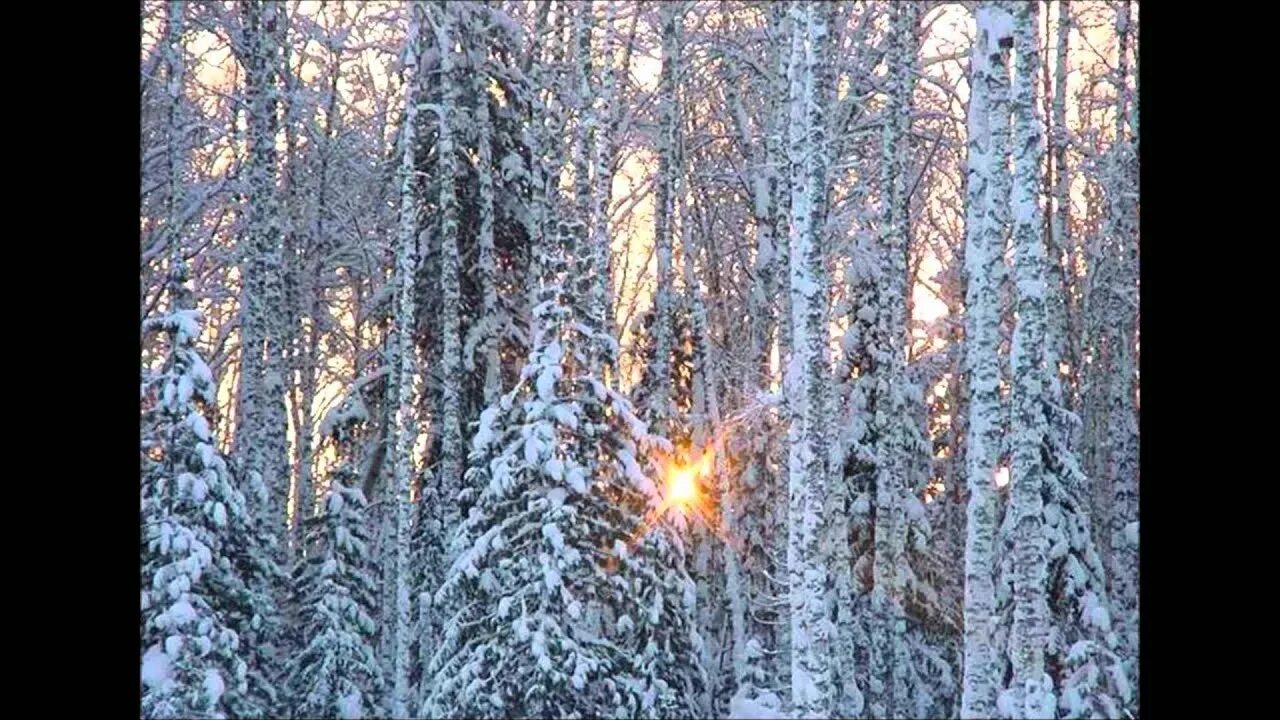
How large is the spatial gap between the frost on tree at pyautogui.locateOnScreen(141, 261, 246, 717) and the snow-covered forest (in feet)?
0.13

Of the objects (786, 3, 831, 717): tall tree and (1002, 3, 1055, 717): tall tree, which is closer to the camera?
(1002, 3, 1055, 717): tall tree

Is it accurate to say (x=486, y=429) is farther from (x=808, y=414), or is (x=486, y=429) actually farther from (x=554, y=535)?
(x=808, y=414)

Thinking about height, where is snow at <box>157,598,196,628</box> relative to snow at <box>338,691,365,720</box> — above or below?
above

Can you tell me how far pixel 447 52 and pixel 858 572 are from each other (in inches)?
437

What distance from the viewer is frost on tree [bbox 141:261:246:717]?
1365 centimetres

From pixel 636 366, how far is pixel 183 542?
14165 millimetres

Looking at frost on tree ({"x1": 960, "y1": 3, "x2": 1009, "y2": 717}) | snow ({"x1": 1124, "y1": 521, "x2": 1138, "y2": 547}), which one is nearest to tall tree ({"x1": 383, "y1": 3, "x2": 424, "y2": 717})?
frost on tree ({"x1": 960, "y1": 3, "x2": 1009, "y2": 717})

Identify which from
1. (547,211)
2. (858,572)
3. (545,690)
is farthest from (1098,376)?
(545,690)

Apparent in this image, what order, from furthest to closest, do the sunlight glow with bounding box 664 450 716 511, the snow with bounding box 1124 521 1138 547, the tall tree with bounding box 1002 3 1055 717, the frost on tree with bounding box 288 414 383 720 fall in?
the snow with bounding box 1124 521 1138 547 → the frost on tree with bounding box 288 414 383 720 → the sunlight glow with bounding box 664 450 716 511 → the tall tree with bounding box 1002 3 1055 717

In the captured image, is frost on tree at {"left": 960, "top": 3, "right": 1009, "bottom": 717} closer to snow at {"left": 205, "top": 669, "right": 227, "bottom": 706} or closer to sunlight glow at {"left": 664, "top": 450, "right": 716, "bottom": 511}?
sunlight glow at {"left": 664, "top": 450, "right": 716, "bottom": 511}

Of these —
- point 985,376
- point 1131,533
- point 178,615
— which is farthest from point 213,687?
point 1131,533
